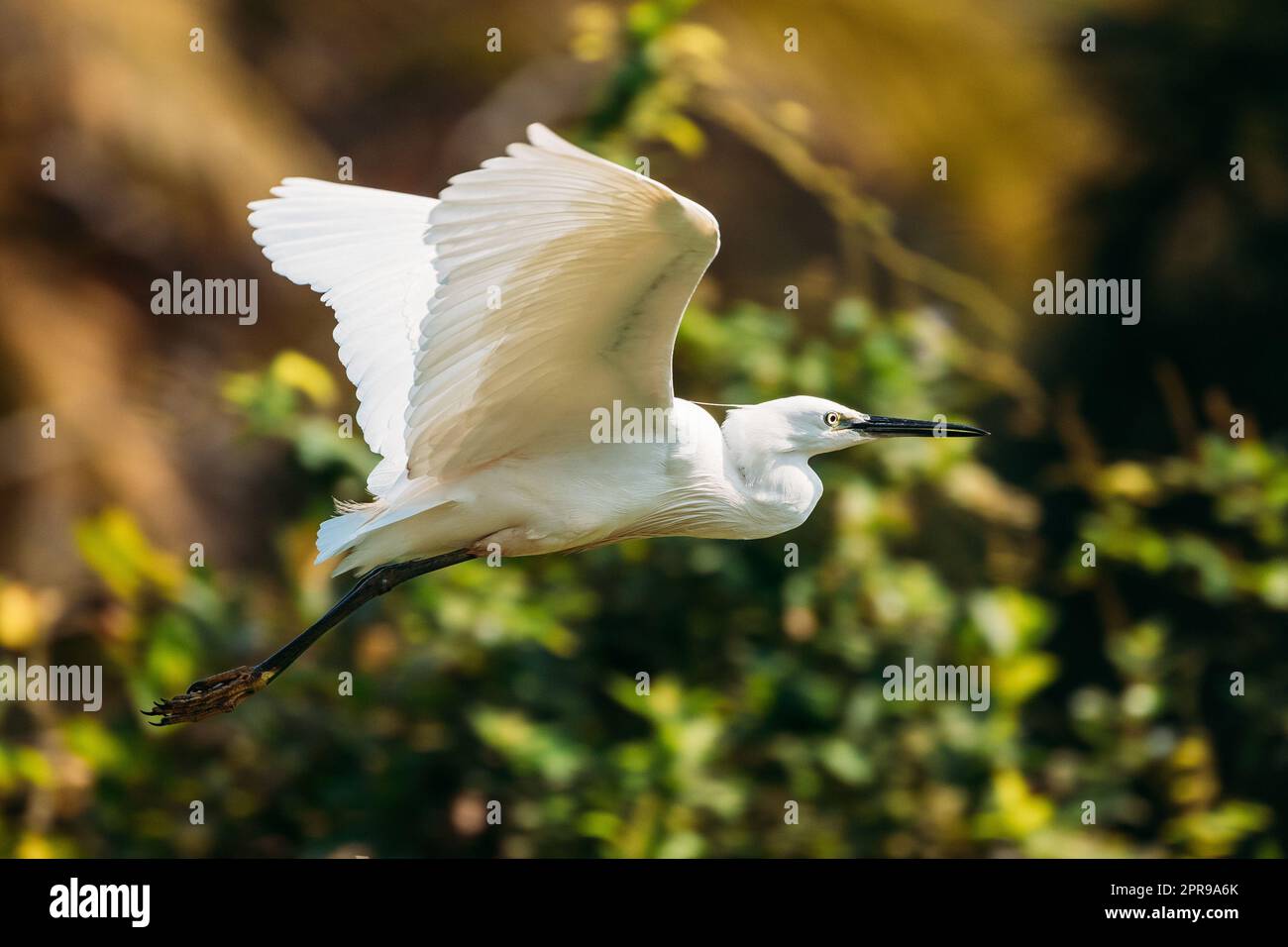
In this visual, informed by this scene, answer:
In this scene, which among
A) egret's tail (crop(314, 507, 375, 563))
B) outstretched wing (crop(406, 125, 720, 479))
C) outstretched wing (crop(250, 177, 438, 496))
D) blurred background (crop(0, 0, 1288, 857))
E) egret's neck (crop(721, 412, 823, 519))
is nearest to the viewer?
outstretched wing (crop(406, 125, 720, 479))

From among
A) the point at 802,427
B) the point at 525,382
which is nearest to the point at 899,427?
the point at 802,427

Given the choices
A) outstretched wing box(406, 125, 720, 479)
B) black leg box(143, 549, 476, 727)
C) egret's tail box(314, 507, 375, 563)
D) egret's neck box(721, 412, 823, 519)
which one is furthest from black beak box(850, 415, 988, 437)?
egret's tail box(314, 507, 375, 563)

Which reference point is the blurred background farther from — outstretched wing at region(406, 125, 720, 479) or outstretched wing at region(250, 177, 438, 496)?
outstretched wing at region(406, 125, 720, 479)

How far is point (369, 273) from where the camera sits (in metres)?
2.79

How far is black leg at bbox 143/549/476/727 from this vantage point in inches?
104

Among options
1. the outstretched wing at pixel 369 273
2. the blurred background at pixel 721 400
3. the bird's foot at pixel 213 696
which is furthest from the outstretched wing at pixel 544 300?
the blurred background at pixel 721 400

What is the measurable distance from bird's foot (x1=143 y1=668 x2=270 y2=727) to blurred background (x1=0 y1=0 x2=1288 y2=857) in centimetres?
68

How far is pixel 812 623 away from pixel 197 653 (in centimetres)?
139

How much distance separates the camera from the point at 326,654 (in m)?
3.60

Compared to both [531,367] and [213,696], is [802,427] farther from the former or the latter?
[213,696]

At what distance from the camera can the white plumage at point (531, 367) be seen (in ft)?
6.44

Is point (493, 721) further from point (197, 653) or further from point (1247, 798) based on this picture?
point (1247, 798)

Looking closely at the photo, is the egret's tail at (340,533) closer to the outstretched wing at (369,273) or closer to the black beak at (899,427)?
the outstretched wing at (369,273)

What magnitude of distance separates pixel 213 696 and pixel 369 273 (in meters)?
0.80
